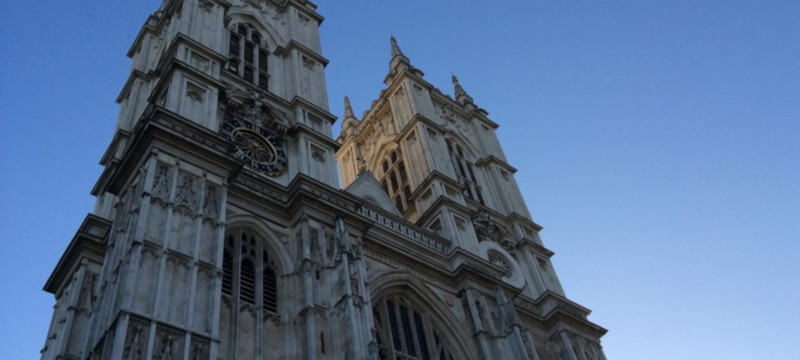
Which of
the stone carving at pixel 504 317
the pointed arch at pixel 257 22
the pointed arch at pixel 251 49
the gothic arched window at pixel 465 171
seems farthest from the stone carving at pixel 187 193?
the gothic arched window at pixel 465 171

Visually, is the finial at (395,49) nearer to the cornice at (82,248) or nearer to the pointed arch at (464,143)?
the pointed arch at (464,143)

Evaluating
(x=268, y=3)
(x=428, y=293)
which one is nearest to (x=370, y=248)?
(x=428, y=293)

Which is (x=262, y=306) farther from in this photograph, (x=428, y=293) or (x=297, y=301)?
(x=428, y=293)

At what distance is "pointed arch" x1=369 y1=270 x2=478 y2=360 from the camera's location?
25062 millimetres

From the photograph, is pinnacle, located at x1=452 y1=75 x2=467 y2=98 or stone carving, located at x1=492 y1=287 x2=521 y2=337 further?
pinnacle, located at x1=452 y1=75 x2=467 y2=98

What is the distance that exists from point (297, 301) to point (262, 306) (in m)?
1.13

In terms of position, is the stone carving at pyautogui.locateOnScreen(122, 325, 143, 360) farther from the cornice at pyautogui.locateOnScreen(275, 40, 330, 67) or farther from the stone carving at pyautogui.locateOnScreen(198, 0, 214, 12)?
the cornice at pyautogui.locateOnScreen(275, 40, 330, 67)

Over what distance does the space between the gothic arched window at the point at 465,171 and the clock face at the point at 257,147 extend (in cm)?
1109

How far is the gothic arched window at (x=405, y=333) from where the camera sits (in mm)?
23688

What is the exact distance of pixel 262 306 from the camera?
20.9 meters

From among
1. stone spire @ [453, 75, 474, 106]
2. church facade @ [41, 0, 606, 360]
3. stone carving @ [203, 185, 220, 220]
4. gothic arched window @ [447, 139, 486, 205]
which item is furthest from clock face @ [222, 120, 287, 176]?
stone spire @ [453, 75, 474, 106]

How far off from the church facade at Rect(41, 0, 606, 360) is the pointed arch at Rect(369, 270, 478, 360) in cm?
6

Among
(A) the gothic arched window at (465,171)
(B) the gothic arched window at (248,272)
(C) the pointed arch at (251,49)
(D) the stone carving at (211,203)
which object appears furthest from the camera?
(A) the gothic arched window at (465,171)

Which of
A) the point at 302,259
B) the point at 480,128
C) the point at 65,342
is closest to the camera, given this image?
the point at 65,342
